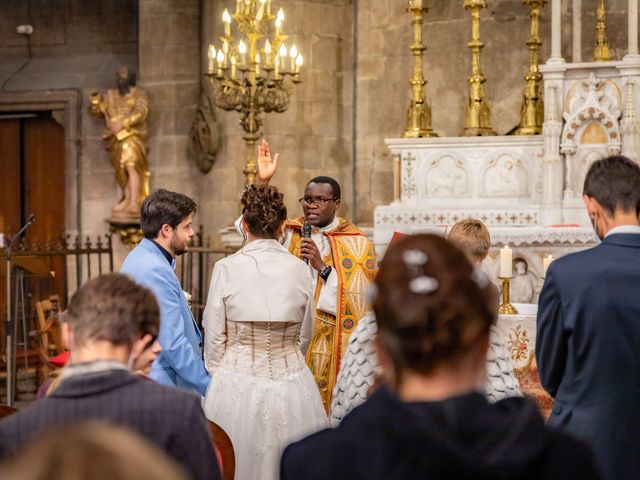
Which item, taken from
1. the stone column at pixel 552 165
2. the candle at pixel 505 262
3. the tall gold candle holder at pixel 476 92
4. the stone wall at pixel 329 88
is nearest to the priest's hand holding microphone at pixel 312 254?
the candle at pixel 505 262

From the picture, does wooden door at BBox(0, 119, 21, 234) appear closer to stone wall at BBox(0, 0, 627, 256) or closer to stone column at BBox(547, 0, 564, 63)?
stone wall at BBox(0, 0, 627, 256)

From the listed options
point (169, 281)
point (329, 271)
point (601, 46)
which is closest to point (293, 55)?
point (601, 46)

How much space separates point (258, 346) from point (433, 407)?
2.86m

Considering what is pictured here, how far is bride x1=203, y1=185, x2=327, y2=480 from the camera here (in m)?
4.61

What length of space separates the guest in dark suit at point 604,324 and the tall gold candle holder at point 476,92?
17.5ft

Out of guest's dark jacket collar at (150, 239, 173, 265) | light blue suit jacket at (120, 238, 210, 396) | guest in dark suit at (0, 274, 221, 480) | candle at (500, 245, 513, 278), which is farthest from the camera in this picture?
candle at (500, 245, 513, 278)

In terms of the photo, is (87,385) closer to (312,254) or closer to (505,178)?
(312,254)

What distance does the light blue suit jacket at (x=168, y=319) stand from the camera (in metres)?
4.29

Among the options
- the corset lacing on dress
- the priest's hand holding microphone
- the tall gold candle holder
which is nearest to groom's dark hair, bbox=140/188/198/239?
the corset lacing on dress

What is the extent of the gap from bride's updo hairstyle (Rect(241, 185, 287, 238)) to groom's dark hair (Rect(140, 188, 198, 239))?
0.31 meters

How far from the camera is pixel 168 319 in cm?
429

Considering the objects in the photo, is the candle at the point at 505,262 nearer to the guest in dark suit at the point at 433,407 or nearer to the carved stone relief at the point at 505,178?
the carved stone relief at the point at 505,178

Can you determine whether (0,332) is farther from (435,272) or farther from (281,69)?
(435,272)

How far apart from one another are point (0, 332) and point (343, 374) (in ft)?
30.7
